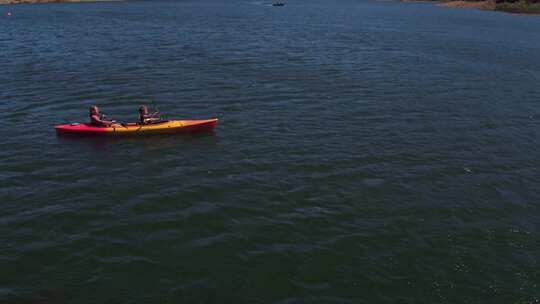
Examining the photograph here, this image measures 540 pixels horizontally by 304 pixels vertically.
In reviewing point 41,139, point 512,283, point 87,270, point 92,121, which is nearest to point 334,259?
point 512,283

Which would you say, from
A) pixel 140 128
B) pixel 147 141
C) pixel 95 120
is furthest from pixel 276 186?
pixel 95 120

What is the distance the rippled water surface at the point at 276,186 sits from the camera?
59.1 feet

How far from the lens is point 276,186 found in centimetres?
2475

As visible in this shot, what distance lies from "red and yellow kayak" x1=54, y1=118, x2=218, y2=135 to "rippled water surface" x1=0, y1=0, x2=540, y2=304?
619 mm

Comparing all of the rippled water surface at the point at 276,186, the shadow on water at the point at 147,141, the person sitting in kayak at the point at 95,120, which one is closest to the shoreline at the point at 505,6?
the rippled water surface at the point at 276,186

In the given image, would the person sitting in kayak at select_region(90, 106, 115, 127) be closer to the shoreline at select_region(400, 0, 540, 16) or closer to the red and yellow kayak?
the red and yellow kayak

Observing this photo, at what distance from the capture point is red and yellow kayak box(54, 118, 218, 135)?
3022cm

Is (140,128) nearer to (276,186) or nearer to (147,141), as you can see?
(147,141)

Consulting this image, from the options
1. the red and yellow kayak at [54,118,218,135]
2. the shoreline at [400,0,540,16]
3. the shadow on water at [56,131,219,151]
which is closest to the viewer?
the shadow on water at [56,131,219,151]

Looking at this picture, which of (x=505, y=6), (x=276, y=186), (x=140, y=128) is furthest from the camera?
(x=505, y=6)

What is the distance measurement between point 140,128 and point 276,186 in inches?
410

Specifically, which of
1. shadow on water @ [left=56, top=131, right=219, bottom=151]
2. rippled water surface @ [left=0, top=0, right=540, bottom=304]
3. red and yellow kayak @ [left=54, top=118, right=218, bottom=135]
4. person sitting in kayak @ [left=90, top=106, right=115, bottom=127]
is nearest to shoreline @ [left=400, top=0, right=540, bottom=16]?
rippled water surface @ [left=0, top=0, right=540, bottom=304]

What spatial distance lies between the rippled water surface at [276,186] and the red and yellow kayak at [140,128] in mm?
619

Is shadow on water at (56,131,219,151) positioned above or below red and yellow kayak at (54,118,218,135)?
below
